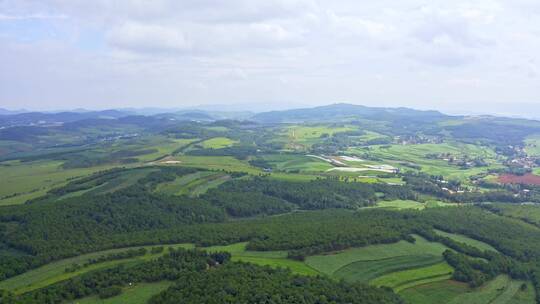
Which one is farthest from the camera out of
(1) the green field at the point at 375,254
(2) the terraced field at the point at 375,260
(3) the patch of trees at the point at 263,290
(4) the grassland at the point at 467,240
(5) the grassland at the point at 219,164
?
(5) the grassland at the point at 219,164

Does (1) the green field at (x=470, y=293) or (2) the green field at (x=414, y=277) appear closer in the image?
(1) the green field at (x=470, y=293)

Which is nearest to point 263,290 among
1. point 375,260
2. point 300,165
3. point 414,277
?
point 375,260

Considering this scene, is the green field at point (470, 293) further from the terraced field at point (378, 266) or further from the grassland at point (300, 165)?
the grassland at point (300, 165)

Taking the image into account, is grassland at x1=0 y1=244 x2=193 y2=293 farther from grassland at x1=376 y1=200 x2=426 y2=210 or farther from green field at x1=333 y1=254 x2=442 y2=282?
grassland at x1=376 y1=200 x2=426 y2=210

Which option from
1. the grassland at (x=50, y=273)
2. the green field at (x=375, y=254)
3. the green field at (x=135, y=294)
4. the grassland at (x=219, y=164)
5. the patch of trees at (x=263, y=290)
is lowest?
the grassland at (x=50, y=273)

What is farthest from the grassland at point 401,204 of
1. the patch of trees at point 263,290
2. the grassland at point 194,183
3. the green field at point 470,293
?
the patch of trees at point 263,290

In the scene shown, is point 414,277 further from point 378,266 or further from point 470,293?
point 470,293

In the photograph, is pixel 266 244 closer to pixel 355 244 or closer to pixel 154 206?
pixel 355 244
